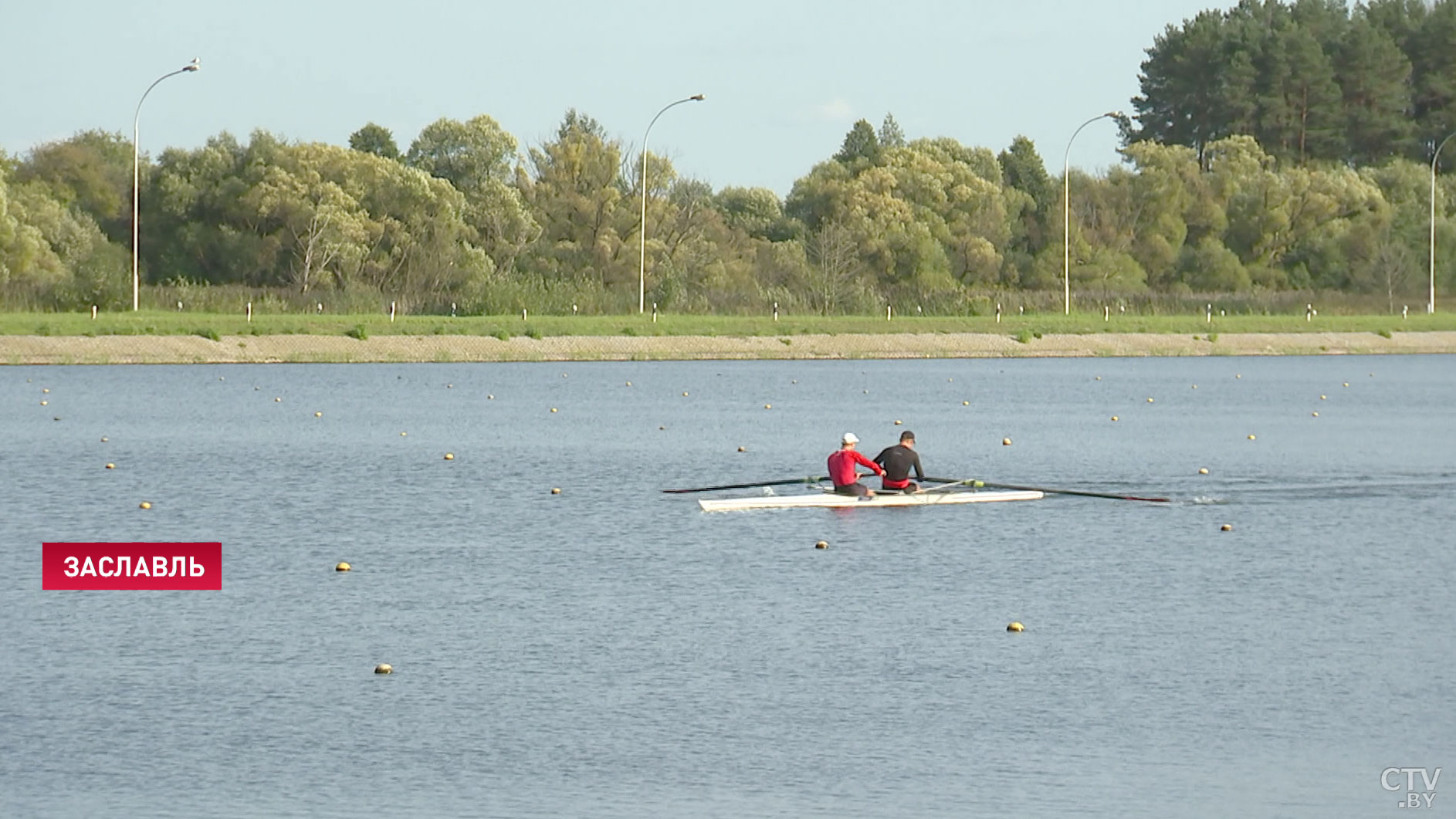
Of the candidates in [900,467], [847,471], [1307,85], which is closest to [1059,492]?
[900,467]

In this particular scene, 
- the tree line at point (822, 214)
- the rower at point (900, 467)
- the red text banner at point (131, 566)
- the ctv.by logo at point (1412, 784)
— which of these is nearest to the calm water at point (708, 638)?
the ctv.by logo at point (1412, 784)

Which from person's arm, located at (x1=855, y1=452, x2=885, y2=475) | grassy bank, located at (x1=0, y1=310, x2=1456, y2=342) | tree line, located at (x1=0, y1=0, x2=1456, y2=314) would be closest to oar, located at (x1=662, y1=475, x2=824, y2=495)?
person's arm, located at (x1=855, y1=452, x2=885, y2=475)

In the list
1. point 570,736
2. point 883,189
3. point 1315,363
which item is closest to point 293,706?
point 570,736

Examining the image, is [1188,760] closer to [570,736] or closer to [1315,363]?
[570,736]

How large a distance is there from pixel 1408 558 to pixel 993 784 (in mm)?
12970

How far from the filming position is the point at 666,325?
81.8 m

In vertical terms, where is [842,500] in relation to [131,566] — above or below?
above

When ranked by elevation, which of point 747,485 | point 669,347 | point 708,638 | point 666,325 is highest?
point 666,325

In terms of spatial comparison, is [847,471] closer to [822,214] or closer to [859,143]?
[822,214]

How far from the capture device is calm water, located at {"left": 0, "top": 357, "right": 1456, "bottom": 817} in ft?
46.1

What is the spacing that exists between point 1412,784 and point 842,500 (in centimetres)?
1643

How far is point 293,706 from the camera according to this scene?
634 inches

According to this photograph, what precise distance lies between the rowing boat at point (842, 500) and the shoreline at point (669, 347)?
4309 cm

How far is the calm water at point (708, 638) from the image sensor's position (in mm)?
14055
